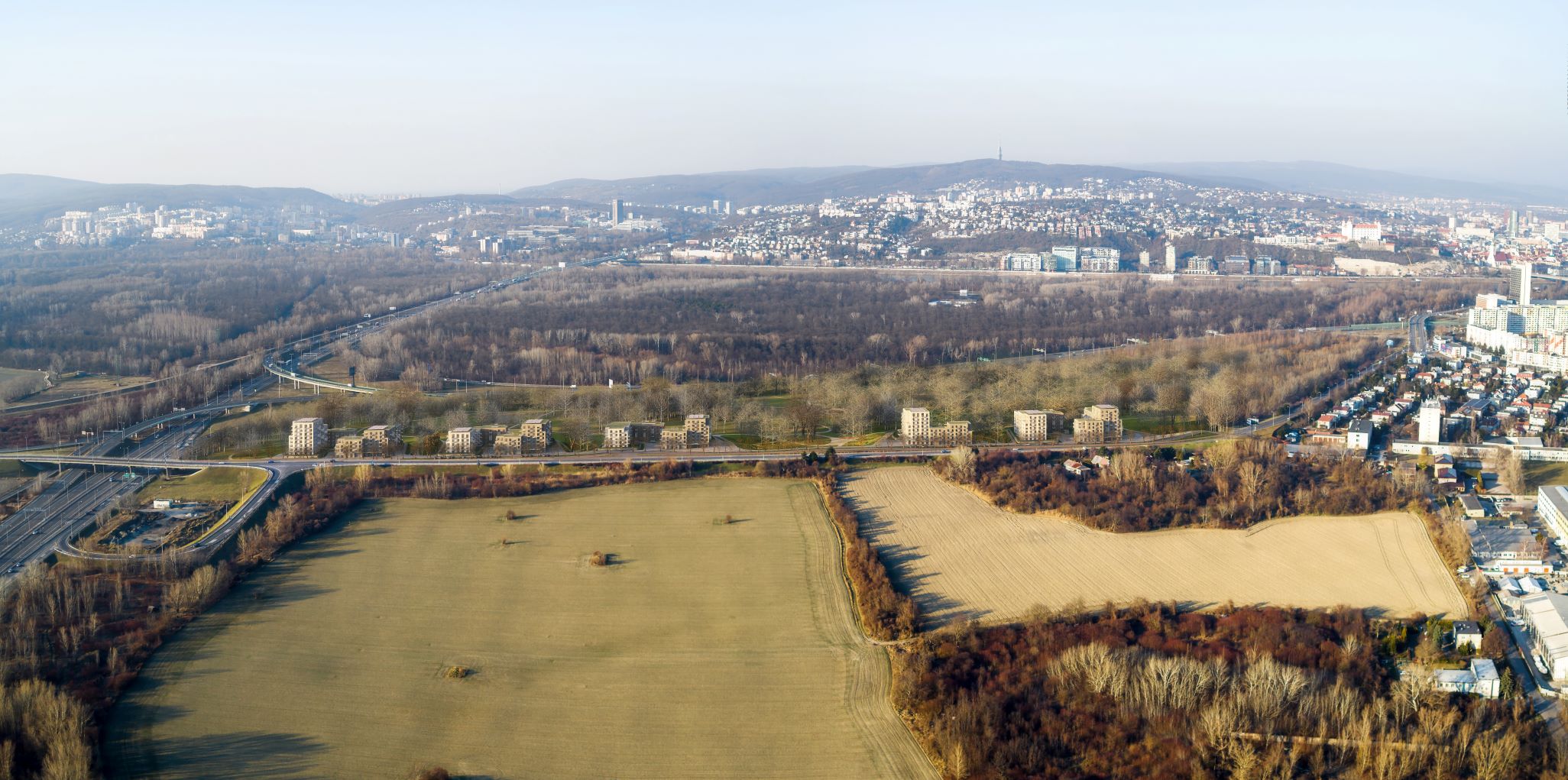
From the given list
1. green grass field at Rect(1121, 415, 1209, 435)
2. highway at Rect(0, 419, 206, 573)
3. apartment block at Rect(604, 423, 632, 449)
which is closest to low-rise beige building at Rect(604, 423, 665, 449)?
apartment block at Rect(604, 423, 632, 449)

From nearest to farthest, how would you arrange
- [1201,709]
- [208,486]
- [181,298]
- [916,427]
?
1. [1201,709]
2. [208,486]
3. [916,427]
4. [181,298]

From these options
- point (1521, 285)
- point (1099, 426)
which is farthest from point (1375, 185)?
point (1099, 426)

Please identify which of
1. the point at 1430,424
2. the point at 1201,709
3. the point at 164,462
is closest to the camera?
the point at 1201,709

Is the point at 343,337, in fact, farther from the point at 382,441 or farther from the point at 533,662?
the point at 533,662

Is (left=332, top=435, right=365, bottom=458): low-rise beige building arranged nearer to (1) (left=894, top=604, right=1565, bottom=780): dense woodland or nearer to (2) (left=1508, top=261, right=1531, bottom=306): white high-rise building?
(1) (left=894, top=604, right=1565, bottom=780): dense woodland

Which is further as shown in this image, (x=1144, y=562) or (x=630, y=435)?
(x=630, y=435)

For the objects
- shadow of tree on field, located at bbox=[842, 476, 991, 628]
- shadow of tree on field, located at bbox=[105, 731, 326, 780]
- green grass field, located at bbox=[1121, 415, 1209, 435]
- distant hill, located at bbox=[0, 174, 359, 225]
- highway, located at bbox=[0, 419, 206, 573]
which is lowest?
shadow of tree on field, located at bbox=[105, 731, 326, 780]
